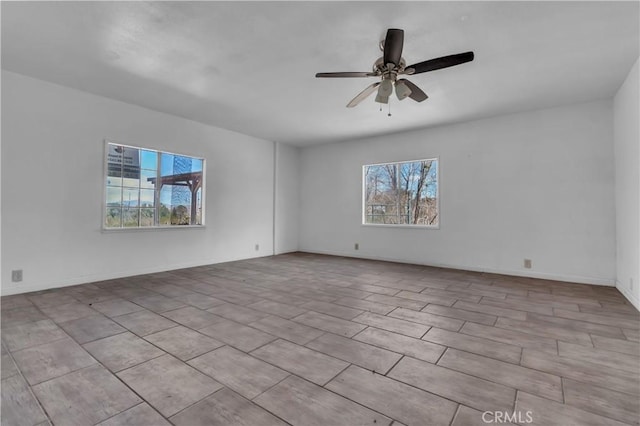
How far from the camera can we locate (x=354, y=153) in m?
6.65

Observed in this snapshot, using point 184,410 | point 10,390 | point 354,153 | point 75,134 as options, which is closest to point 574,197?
point 354,153

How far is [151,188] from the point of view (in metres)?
4.88

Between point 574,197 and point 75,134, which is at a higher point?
point 75,134

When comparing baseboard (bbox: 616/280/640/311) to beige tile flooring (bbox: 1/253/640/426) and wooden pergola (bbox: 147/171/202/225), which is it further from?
wooden pergola (bbox: 147/171/202/225)

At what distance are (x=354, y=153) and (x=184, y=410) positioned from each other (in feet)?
19.0

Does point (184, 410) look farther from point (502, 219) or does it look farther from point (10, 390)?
Result: point (502, 219)

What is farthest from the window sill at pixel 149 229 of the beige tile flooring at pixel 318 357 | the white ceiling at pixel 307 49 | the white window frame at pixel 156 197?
the white ceiling at pixel 307 49

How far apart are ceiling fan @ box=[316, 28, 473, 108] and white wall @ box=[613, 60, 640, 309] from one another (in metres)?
2.33

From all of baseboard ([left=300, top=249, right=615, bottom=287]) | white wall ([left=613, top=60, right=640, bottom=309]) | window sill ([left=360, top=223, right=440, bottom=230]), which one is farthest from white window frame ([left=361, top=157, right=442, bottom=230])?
white wall ([left=613, top=60, right=640, bottom=309])

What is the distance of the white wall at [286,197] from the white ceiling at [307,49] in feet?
8.37

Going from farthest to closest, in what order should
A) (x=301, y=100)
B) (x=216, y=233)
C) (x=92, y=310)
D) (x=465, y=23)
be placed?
(x=216, y=233) → (x=301, y=100) → (x=92, y=310) → (x=465, y=23)

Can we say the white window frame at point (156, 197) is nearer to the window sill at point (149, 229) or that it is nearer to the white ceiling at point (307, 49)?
the window sill at point (149, 229)

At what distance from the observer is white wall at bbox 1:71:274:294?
11.5 ft

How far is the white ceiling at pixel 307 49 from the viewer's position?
237 centimetres
